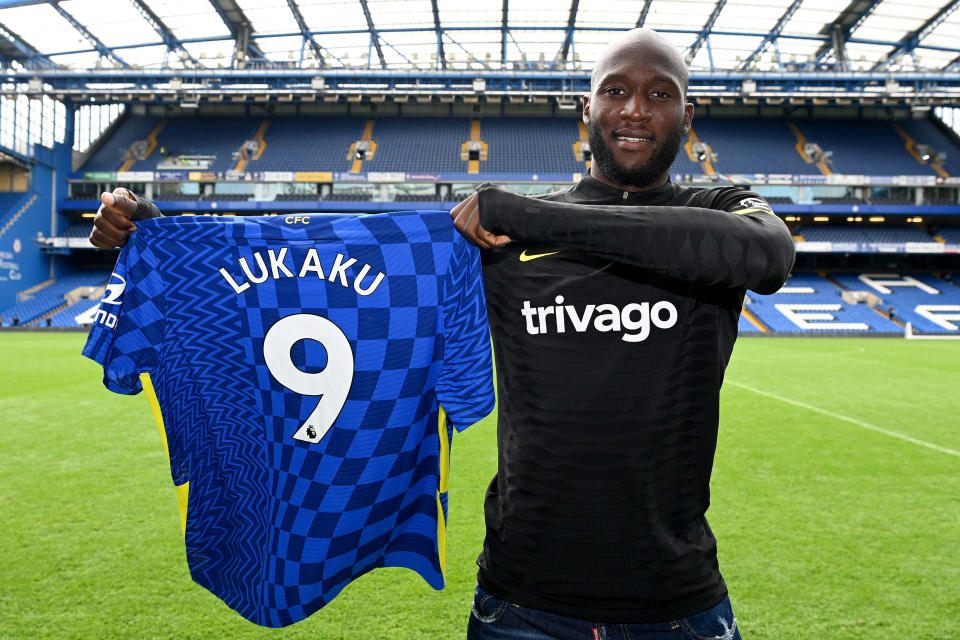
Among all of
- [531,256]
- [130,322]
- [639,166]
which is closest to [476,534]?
[130,322]

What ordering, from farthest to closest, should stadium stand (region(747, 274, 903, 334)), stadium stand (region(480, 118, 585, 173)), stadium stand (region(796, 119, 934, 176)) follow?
stadium stand (region(480, 118, 585, 173)), stadium stand (region(796, 119, 934, 176)), stadium stand (region(747, 274, 903, 334))

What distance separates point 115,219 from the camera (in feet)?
6.33

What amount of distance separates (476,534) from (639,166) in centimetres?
329

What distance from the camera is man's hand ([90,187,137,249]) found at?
6.26 feet

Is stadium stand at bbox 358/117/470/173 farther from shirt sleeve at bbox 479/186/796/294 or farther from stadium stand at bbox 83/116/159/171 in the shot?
shirt sleeve at bbox 479/186/796/294

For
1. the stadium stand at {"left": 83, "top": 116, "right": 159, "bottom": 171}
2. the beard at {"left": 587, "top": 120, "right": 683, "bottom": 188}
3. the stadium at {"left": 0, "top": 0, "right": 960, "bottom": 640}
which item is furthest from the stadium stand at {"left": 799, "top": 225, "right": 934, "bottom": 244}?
the stadium stand at {"left": 83, "top": 116, "right": 159, "bottom": 171}

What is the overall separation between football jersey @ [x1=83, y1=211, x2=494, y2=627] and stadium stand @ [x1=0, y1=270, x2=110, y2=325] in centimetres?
3096

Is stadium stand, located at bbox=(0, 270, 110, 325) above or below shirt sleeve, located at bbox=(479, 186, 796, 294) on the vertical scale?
below

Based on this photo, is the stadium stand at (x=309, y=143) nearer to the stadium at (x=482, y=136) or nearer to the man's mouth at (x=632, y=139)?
the stadium at (x=482, y=136)

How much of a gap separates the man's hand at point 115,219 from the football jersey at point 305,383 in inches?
2.4

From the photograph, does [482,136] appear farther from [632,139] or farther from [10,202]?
[632,139]

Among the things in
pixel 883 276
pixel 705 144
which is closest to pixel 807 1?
pixel 705 144

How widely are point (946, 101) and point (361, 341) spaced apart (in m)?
40.9

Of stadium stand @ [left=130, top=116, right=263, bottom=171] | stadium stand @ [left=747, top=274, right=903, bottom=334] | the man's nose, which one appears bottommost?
stadium stand @ [left=747, top=274, right=903, bottom=334]
